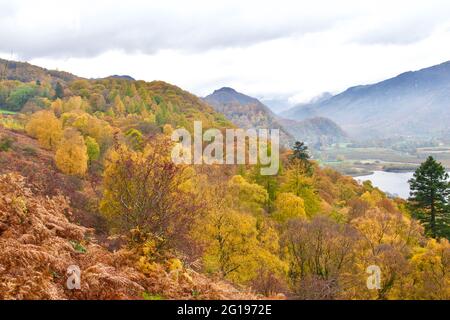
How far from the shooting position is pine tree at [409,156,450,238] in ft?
147

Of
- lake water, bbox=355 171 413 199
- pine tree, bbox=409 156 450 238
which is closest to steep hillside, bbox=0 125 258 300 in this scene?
pine tree, bbox=409 156 450 238

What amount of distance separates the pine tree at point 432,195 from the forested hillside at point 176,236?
7.06m

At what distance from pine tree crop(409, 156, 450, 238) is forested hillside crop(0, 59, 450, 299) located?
706 centimetres

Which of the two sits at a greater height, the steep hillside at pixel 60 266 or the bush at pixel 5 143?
the bush at pixel 5 143

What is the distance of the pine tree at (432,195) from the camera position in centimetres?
4472

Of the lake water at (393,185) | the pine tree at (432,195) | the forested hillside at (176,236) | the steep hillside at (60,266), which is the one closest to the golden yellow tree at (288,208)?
the forested hillside at (176,236)

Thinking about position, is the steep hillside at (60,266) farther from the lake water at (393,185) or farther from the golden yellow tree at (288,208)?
the lake water at (393,185)

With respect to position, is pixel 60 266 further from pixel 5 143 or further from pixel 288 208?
pixel 5 143

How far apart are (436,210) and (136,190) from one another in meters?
42.4

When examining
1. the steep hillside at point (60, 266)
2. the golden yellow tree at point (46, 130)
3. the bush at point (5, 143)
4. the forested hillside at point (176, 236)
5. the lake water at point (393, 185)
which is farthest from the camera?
the lake water at point (393, 185)

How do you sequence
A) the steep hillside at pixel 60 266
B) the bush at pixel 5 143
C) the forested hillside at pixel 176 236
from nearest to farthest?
the steep hillside at pixel 60 266 < the forested hillside at pixel 176 236 < the bush at pixel 5 143

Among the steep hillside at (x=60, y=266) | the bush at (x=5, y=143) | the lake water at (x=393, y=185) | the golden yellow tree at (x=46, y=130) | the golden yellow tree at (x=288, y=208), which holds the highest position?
the golden yellow tree at (x=46, y=130)

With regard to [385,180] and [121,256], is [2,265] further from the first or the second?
[385,180]

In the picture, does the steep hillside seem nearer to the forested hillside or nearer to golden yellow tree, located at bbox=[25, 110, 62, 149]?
the forested hillside
